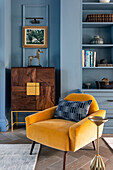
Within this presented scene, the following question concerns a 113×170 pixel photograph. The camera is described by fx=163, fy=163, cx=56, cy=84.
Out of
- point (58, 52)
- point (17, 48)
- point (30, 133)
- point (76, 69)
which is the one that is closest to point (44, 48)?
point (58, 52)

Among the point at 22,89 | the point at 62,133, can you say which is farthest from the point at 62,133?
the point at 22,89

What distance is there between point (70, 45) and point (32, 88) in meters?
1.07

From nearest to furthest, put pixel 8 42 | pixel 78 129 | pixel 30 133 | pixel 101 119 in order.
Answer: pixel 101 119 < pixel 78 129 < pixel 30 133 < pixel 8 42

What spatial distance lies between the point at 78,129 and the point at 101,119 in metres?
0.40

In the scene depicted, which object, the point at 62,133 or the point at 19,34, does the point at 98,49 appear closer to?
the point at 19,34

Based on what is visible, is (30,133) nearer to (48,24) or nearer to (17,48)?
(17,48)

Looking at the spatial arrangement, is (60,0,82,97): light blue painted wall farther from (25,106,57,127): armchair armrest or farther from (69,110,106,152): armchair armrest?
(69,110,106,152): armchair armrest

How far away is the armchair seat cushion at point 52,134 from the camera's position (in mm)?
1729

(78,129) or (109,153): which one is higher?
(78,129)

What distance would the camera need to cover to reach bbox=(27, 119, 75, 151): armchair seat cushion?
5.67 feet

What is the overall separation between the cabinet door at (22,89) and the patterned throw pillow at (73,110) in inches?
33.9

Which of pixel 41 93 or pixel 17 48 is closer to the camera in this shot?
pixel 41 93

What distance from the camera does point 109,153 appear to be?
2174mm

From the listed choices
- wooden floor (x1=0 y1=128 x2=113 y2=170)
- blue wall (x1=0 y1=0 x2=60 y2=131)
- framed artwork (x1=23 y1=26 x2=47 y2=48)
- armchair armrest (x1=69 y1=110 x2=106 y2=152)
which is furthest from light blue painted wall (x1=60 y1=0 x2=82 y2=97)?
armchair armrest (x1=69 y1=110 x2=106 y2=152)
